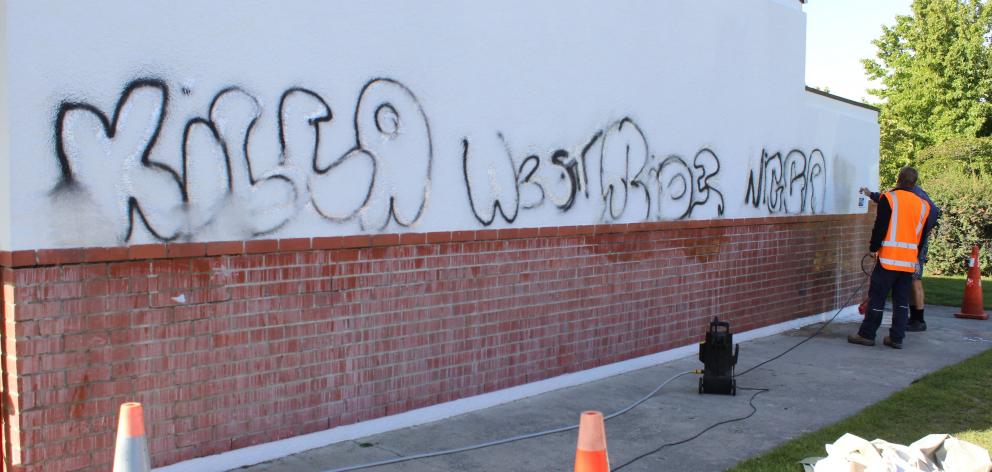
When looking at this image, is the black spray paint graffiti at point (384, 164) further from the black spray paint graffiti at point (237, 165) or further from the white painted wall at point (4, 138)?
the white painted wall at point (4, 138)

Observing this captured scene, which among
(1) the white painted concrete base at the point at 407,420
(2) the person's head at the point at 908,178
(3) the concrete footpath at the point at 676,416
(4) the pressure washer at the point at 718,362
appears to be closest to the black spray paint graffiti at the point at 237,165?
(1) the white painted concrete base at the point at 407,420

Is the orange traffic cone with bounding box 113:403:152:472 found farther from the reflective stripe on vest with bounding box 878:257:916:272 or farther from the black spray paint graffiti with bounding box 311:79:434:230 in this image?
the reflective stripe on vest with bounding box 878:257:916:272

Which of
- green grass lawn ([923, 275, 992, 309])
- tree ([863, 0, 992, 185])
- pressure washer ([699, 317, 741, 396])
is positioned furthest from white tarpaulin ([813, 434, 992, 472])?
tree ([863, 0, 992, 185])

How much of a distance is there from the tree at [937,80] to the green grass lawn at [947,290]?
16719mm

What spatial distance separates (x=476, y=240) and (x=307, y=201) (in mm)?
1560

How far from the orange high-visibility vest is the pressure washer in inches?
137

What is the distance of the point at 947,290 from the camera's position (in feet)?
52.2

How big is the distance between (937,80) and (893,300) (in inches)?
1094

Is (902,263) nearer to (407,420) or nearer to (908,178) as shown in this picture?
(908,178)

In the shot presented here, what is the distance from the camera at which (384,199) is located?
6184 mm

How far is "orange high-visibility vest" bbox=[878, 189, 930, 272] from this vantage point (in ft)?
32.7

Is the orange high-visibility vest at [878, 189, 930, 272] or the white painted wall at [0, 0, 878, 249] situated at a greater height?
the white painted wall at [0, 0, 878, 249]

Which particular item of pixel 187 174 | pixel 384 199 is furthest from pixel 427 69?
pixel 187 174

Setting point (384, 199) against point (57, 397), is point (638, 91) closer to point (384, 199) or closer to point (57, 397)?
point (384, 199)
